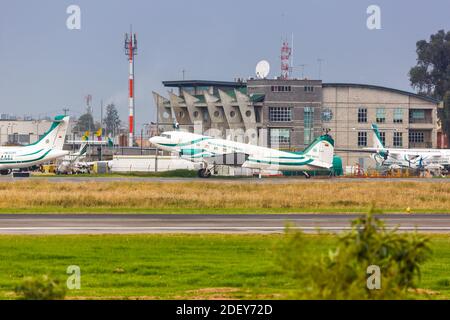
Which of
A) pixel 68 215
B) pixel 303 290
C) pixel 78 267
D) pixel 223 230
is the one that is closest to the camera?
pixel 303 290

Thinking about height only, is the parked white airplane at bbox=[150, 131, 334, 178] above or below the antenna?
below

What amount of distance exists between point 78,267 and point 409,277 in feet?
52.7

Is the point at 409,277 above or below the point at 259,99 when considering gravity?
below

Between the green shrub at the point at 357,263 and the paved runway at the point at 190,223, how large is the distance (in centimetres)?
2381

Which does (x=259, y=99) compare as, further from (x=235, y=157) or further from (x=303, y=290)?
(x=303, y=290)

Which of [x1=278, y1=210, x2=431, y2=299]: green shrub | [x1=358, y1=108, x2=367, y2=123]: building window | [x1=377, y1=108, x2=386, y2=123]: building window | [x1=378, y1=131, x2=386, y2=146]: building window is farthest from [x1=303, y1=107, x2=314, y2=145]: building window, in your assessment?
[x1=278, y1=210, x2=431, y2=299]: green shrub

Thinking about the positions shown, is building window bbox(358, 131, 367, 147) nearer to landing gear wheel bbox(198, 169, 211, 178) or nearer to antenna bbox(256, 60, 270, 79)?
antenna bbox(256, 60, 270, 79)

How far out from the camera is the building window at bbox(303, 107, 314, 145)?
14300 cm

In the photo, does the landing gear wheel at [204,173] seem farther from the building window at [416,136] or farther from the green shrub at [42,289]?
the green shrub at [42,289]

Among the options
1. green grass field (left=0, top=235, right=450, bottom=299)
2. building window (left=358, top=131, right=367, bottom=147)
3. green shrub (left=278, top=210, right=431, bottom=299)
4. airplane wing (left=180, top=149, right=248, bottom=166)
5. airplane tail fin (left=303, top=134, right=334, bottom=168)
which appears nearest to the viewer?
green shrub (left=278, top=210, right=431, bottom=299)

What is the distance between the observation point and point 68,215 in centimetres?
4516

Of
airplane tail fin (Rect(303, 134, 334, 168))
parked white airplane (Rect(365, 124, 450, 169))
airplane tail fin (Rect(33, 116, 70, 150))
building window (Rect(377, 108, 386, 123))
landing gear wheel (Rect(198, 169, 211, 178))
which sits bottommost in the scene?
landing gear wheel (Rect(198, 169, 211, 178))

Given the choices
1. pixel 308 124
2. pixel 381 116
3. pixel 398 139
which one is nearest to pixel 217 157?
pixel 308 124
